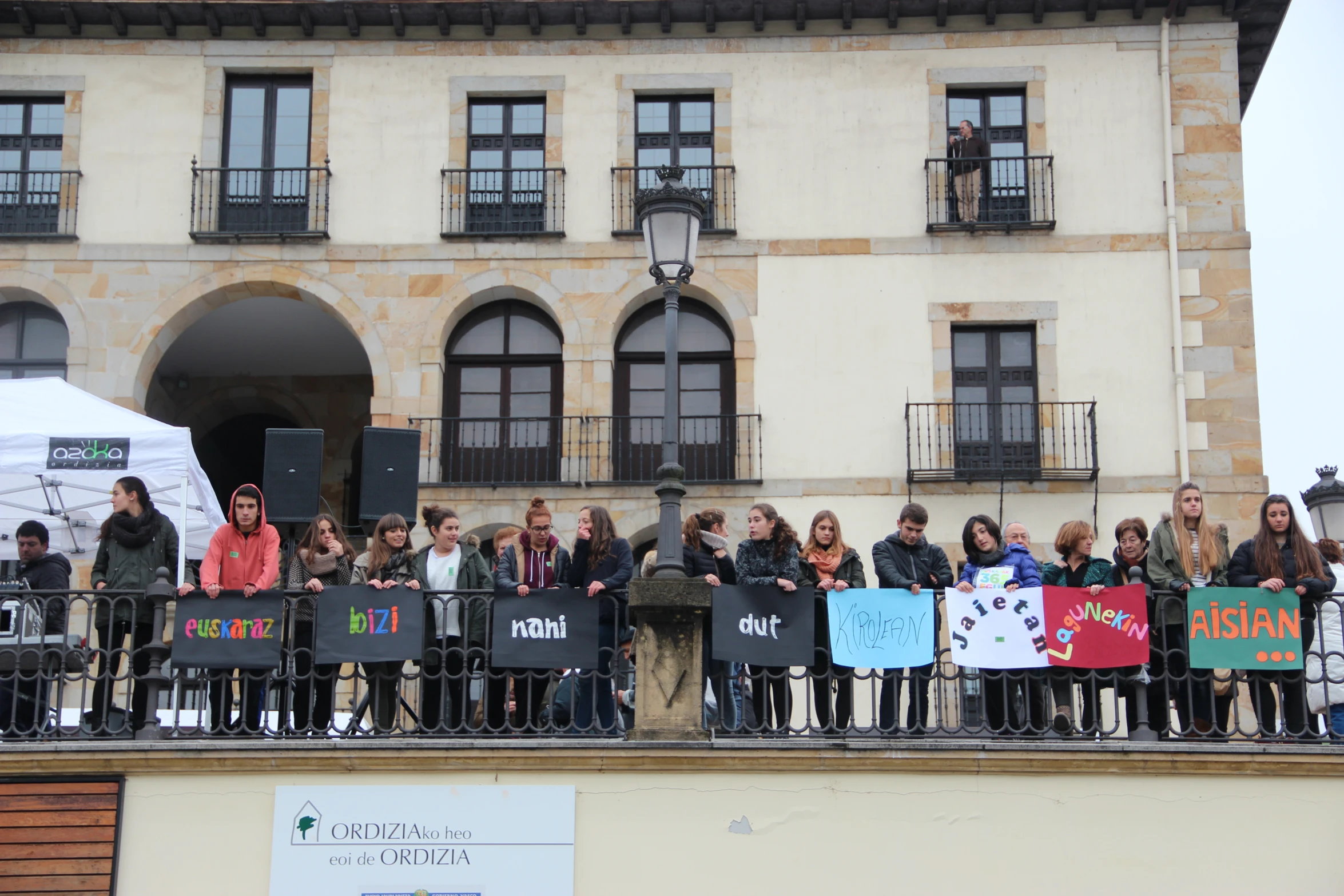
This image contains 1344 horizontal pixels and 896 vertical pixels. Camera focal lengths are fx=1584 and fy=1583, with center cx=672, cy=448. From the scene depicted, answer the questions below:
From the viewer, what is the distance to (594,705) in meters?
10.8

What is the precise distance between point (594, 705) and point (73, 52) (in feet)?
46.8

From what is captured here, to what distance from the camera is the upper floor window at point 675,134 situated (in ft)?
68.2

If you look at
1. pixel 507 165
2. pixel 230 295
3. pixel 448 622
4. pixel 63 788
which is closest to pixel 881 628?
pixel 448 622

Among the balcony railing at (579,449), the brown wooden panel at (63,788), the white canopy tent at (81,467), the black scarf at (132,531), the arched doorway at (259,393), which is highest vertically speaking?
the arched doorway at (259,393)

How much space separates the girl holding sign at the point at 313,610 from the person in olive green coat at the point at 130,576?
946 mm

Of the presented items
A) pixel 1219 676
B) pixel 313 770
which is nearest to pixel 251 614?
pixel 313 770

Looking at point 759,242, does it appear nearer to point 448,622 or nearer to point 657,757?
point 448,622

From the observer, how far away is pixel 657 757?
1059 centimetres

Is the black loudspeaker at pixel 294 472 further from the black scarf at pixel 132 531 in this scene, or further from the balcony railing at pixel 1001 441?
the balcony railing at pixel 1001 441

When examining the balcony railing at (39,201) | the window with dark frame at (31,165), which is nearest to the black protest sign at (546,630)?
the balcony railing at (39,201)

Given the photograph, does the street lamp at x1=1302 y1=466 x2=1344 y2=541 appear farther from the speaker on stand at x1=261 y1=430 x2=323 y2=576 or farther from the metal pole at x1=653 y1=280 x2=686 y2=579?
the speaker on stand at x1=261 y1=430 x2=323 y2=576

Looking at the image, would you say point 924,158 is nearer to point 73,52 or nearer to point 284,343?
point 284,343

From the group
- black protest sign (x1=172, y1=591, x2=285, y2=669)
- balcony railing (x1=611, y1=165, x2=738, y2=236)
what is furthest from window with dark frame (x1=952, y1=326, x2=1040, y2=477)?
black protest sign (x1=172, y1=591, x2=285, y2=669)

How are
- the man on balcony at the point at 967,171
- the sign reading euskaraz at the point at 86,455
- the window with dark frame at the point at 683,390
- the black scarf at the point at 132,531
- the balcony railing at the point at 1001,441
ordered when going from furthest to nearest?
the man on balcony at the point at 967,171, the window with dark frame at the point at 683,390, the balcony railing at the point at 1001,441, the sign reading euskaraz at the point at 86,455, the black scarf at the point at 132,531
